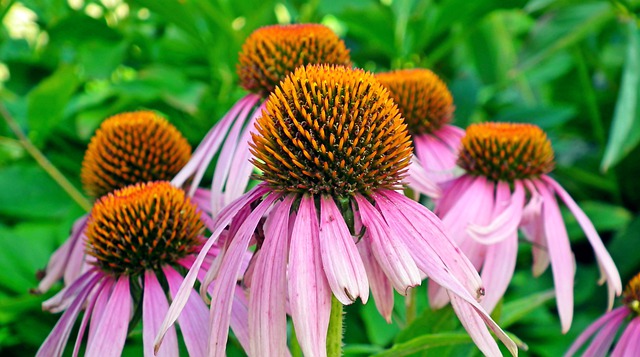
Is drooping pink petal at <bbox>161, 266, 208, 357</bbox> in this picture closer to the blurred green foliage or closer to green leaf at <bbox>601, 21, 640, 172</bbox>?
the blurred green foliage

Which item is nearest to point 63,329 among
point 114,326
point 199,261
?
point 114,326

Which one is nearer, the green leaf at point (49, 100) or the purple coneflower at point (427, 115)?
the purple coneflower at point (427, 115)

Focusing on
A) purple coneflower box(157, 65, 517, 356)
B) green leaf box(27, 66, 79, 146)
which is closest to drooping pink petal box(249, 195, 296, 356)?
purple coneflower box(157, 65, 517, 356)

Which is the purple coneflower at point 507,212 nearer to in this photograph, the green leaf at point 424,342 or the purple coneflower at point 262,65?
the green leaf at point 424,342

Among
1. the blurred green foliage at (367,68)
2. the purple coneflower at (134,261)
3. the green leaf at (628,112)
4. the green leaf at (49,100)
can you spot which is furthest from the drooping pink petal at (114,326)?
the green leaf at (628,112)

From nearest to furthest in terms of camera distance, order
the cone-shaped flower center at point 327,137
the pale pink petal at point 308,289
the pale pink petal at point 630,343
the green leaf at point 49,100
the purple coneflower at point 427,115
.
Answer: the pale pink petal at point 308,289, the cone-shaped flower center at point 327,137, the pale pink petal at point 630,343, the purple coneflower at point 427,115, the green leaf at point 49,100

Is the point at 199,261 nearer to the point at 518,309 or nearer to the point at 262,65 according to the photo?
the point at 262,65
